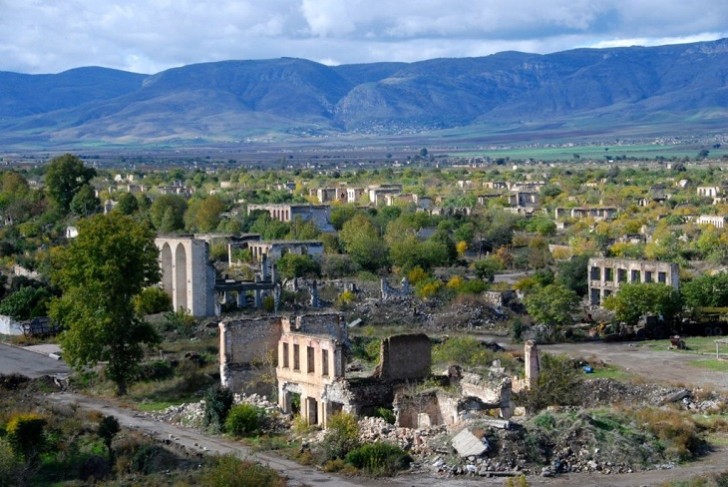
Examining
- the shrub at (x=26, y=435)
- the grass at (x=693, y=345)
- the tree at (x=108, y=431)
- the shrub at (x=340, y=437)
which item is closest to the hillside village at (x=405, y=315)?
the shrub at (x=340, y=437)

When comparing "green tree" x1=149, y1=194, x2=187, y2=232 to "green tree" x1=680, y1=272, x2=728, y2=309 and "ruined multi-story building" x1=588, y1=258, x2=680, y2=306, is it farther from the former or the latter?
"green tree" x1=680, y1=272, x2=728, y2=309

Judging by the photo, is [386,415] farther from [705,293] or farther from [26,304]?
[705,293]

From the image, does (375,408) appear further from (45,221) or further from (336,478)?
(45,221)

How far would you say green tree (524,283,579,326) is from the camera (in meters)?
44.7

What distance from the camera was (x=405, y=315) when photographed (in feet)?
152

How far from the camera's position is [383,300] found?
1913 inches

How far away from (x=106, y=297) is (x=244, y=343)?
15.4 ft

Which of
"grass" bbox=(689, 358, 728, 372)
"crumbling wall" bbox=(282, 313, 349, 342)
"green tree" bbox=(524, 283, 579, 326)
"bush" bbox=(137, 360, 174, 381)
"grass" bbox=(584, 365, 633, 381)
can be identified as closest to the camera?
"crumbling wall" bbox=(282, 313, 349, 342)

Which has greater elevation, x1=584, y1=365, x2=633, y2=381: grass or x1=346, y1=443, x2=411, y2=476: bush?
x1=346, y1=443, x2=411, y2=476: bush

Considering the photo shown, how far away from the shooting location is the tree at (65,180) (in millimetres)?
70062

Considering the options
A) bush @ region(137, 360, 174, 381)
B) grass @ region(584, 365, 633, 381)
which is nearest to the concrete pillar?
grass @ region(584, 365, 633, 381)

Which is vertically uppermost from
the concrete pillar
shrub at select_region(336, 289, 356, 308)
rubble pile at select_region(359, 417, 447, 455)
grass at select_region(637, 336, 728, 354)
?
the concrete pillar

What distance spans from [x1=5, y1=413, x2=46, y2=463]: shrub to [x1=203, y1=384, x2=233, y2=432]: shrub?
12.3ft

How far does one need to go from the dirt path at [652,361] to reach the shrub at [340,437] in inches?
439
